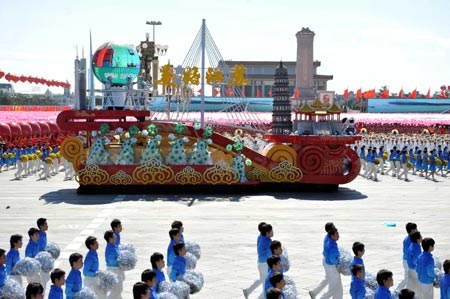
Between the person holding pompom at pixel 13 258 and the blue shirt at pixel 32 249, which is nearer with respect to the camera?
the person holding pompom at pixel 13 258

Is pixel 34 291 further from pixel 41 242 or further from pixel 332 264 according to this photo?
pixel 332 264

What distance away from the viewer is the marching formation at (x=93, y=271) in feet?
31.0

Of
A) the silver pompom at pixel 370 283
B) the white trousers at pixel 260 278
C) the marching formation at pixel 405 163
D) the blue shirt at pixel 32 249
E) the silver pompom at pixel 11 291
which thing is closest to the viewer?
the silver pompom at pixel 11 291

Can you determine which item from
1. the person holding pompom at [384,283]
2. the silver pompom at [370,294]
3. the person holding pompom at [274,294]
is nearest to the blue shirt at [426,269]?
the silver pompom at [370,294]

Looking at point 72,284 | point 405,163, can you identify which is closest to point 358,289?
point 72,284

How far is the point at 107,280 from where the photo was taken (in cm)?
1060

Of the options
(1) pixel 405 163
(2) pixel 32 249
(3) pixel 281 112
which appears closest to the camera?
(2) pixel 32 249

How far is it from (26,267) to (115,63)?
58.9ft

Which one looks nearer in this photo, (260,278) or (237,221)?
(260,278)

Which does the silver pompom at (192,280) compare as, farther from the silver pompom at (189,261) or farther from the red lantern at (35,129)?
the red lantern at (35,129)

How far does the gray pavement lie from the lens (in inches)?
581

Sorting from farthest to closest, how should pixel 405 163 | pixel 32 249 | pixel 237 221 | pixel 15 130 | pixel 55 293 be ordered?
pixel 15 130
pixel 405 163
pixel 237 221
pixel 32 249
pixel 55 293

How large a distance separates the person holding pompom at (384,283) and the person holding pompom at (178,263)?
299 cm

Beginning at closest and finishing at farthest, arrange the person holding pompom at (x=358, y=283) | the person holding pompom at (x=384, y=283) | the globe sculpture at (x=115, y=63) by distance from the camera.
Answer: the person holding pompom at (x=384, y=283)
the person holding pompom at (x=358, y=283)
the globe sculpture at (x=115, y=63)
